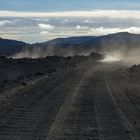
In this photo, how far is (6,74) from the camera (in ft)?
201

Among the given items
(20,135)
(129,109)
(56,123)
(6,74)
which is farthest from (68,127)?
(6,74)

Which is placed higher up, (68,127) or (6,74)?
(68,127)

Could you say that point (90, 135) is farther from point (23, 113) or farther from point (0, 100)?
point (0, 100)

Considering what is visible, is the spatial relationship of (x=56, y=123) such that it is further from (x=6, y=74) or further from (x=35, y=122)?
(x=6, y=74)

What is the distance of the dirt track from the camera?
12.7m

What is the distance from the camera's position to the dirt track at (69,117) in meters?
12.7

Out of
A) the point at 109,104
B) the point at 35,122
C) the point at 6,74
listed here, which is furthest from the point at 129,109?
the point at 6,74

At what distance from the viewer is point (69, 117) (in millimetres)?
15875

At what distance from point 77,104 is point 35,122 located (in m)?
5.33

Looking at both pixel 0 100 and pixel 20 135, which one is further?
pixel 0 100

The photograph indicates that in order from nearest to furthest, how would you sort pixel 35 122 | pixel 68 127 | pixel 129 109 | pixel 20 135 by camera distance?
pixel 20 135 < pixel 68 127 < pixel 35 122 < pixel 129 109

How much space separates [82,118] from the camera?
15.8 meters

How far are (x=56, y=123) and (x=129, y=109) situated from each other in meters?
4.52

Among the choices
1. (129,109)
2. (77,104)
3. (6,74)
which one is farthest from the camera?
(6,74)
